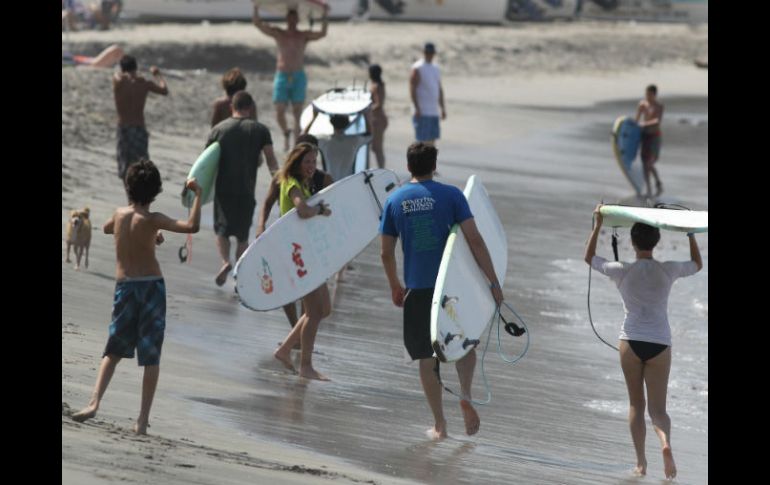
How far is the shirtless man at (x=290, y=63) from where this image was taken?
16266 mm

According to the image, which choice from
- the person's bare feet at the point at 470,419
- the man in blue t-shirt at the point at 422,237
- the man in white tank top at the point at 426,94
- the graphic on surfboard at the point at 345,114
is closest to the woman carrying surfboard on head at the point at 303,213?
the man in blue t-shirt at the point at 422,237

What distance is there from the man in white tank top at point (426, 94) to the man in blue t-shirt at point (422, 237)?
10.0m

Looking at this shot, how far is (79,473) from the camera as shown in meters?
5.91

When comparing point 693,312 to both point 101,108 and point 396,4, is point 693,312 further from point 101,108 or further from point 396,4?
point 396,4

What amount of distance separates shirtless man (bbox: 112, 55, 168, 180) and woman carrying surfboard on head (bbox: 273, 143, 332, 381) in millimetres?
3985

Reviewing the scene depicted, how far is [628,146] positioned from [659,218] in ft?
41.4

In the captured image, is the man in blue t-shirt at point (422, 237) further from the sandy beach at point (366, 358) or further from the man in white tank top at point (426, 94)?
the man in white tank top at point (426, 94)

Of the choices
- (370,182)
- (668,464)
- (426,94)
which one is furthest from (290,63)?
(668,464)

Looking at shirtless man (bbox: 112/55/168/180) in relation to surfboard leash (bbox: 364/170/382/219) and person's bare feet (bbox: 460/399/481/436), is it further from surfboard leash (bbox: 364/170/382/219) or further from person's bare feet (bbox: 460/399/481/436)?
person's bare feet (bbox: 460/399/481/436)

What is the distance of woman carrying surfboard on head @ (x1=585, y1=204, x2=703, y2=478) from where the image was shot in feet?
23.7
